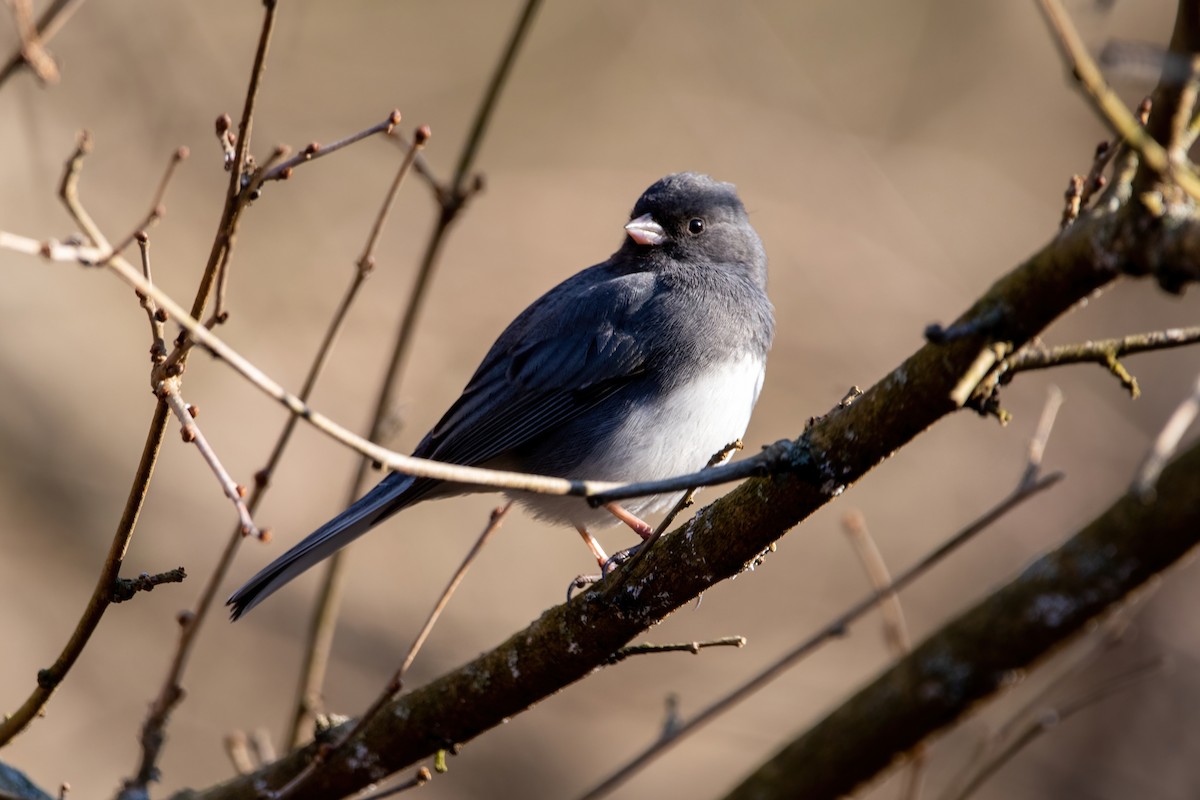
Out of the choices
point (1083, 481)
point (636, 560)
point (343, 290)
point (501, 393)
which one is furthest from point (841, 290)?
point (636, 560)

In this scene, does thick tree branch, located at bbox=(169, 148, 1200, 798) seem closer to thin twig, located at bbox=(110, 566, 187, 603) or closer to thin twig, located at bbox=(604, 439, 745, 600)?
thin twig, located at bbox=(604, 439, 745, 600)

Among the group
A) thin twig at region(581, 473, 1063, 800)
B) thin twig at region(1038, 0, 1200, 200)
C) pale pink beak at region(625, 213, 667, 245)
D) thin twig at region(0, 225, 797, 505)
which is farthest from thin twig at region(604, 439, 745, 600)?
pale pink beak at region(625, 213, 667, 245)

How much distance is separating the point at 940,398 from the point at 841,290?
6223 millimetres

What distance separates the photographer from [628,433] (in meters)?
3.51

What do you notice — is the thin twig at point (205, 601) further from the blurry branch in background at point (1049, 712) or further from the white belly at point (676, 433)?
the blurry branch in background at point (1049, 712)

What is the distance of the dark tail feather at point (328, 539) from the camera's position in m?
2.99

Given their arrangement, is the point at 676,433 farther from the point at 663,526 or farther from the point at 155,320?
the point at 155,320

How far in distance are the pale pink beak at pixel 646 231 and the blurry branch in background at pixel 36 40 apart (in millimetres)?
2274

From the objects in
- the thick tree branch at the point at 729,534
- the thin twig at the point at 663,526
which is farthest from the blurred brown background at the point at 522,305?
the thin twig at the point at 663,526

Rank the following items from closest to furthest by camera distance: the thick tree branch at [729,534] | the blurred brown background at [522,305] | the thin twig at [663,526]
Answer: the thick tree branch at [729,534]
the thin twig at [663,526]
the blurred brown background at [522,305]

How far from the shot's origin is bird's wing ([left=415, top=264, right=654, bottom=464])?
3.63 m

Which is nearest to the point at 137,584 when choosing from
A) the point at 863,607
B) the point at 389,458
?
the point at 389,458

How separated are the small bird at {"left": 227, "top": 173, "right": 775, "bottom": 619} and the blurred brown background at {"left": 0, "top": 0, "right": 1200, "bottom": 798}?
2.98m

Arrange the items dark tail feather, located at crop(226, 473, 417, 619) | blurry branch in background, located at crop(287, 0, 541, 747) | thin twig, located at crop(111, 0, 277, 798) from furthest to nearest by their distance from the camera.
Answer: blurry branch in background, located at crop(287, 0, 541, 747)
dark tail feather, located at crop(226, 473, 417, 619)
thin twig, located at crop(111, 0, 277, 798)
